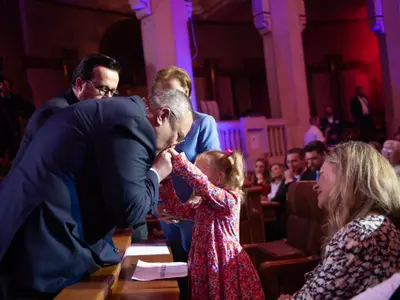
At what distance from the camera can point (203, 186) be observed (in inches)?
81.0

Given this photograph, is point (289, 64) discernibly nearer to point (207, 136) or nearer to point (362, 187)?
point (207, 136)

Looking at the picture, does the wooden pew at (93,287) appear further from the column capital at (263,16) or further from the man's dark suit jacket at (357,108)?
the man's dark suit jacket at (357,108)

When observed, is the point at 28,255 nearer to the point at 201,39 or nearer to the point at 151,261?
the point at 151,261

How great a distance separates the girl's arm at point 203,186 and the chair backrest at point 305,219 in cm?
65

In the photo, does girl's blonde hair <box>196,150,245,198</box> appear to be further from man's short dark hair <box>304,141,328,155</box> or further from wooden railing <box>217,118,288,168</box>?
wooden railing <box>217,118,288,168</box>

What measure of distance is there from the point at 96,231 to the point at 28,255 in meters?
0.20

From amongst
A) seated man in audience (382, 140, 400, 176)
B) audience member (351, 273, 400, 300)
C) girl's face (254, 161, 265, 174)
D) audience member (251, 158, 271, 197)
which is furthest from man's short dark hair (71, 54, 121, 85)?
girl's face (254, 161, 265, 174)

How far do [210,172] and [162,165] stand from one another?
0.75 metres

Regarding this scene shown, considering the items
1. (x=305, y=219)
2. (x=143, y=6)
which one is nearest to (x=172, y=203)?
(x=305, y=219)

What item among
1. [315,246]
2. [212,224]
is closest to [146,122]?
[212,224]

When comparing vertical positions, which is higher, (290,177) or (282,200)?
(290,177)

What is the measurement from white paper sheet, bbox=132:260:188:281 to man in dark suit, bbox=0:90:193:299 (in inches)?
8.2

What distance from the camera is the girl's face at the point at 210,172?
229 centimetres

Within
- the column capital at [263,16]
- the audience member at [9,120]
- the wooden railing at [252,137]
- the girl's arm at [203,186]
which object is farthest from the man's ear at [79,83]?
the column capital at [263,16]
